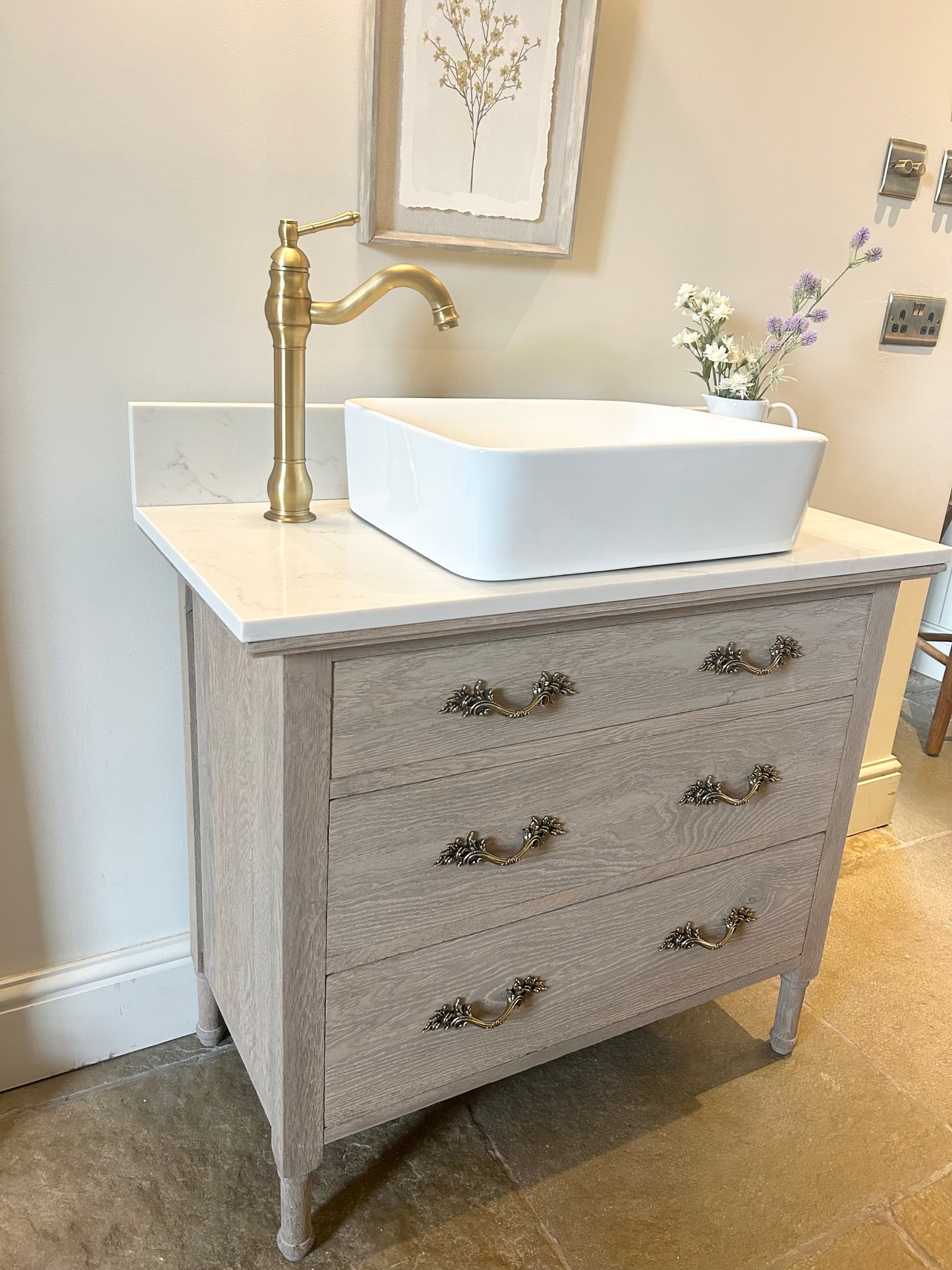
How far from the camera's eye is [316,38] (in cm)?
115

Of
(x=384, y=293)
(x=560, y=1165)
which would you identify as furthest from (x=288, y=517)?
(x=560, y=1165)

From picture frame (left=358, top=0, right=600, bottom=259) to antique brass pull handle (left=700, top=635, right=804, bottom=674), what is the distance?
0.65m

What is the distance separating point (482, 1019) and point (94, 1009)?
24.7 inches

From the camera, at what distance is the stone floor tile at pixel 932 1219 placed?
1.23 m

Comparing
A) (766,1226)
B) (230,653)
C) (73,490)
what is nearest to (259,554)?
(230,653)

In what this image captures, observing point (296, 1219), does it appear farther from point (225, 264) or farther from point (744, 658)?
point (225, 264)

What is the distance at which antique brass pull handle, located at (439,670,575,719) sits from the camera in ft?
3.18

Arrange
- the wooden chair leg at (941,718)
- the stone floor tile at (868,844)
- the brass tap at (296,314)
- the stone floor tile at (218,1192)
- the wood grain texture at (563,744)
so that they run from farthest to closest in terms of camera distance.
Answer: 1. the wooden chair leg at (941,718)
2. the stone floor tile at (868,844)
3. the stone floor tile at (218,1192)
4. the brass tap at (296,314)
5. the wood grain texture at (563,744)

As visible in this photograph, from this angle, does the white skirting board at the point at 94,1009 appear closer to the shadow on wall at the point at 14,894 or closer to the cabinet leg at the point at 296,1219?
the shadow on wall at the point at 14,894

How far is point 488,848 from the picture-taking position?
3.47 feet

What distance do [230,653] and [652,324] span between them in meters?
0.91

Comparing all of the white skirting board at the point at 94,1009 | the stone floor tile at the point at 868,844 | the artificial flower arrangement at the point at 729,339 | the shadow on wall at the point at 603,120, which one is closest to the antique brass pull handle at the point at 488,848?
the white skirting board at the point at 94,1009

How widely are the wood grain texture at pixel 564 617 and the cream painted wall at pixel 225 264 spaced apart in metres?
0.53

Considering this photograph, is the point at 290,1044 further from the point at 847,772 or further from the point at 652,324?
the point at 652,324
